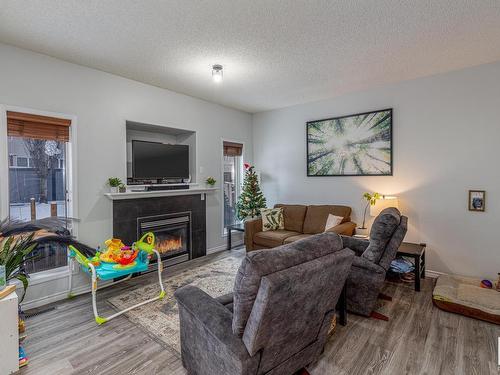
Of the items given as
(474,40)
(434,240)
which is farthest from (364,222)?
(474,40)

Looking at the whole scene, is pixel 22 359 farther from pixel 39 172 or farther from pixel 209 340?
pixel 39 172

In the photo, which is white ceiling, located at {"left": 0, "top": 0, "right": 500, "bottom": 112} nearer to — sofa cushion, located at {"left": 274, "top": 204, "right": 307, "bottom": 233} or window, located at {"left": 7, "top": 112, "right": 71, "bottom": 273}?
window, located at {"left": 7, "top": 112, "right": 71, "bottom": 273}

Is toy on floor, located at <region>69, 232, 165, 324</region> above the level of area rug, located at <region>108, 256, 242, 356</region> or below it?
above

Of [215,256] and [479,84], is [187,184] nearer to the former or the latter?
[215,256]

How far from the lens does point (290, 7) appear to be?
7.11 ft

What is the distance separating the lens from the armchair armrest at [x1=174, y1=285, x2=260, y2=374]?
1.37 m

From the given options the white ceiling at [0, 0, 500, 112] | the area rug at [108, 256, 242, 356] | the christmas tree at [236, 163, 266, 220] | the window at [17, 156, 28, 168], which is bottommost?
the area rug at [108, 256, 242, 356]

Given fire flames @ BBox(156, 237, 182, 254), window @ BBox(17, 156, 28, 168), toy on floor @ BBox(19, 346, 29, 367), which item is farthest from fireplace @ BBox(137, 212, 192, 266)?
toy on floor @ BBox(19, 346, 29, 367)

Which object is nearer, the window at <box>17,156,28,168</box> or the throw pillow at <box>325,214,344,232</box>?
the window at <box>17,156,28,168</box>

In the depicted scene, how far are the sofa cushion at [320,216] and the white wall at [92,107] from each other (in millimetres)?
2450

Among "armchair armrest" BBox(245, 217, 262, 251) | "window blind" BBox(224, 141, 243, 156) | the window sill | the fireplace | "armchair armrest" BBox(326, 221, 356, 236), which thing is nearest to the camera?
the window sill

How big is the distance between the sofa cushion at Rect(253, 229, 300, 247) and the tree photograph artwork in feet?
4.13

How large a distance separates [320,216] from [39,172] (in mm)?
3862

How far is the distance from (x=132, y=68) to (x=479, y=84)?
4.32 m
